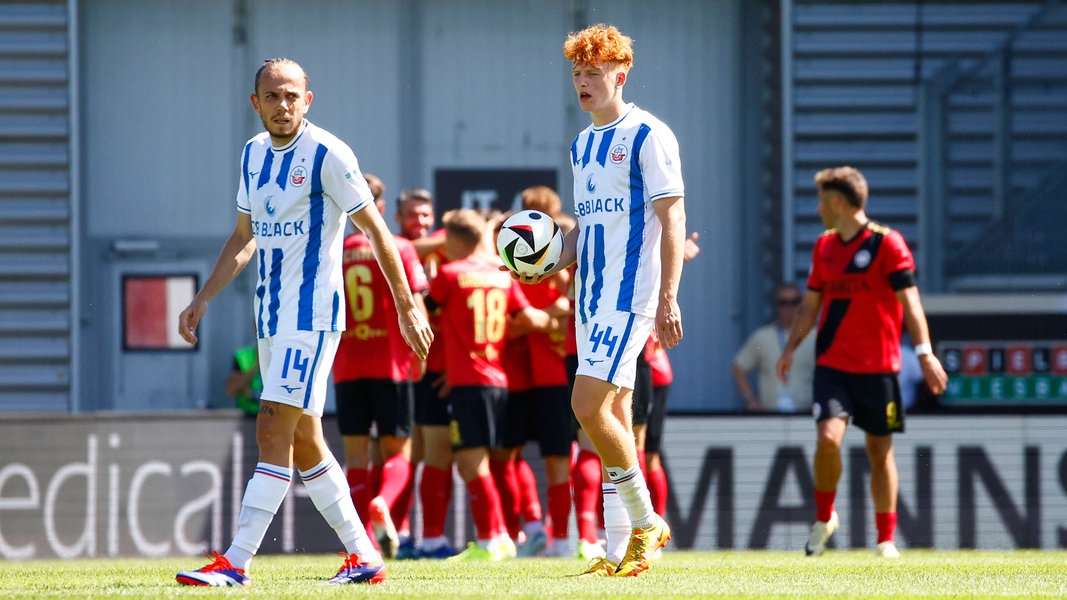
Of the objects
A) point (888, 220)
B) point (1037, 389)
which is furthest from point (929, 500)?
point (888, 220)

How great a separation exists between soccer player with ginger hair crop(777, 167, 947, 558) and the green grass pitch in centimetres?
44

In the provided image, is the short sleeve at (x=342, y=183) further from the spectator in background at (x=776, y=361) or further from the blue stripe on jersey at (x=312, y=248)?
the spectator in background at (x=776, y=361)

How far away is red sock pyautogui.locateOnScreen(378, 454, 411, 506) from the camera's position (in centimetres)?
914

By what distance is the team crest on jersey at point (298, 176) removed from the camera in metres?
6.07

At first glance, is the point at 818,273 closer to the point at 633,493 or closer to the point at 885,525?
the point at 885,525

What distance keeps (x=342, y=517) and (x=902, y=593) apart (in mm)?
2140

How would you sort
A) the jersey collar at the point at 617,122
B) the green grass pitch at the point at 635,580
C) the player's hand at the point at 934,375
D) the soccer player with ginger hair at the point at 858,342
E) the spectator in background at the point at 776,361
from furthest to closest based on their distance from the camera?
the spectator in background at the point at 776,361
the soccer player with ginger hair at the point at 858,342
the player's hand at the point at 934,375
the jersey collar at the point at 617,122
the green grass pitch at the point at 635,580

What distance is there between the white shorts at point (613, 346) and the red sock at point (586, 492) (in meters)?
2.54

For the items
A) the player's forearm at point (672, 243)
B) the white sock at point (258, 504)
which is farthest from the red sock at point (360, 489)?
the player's forearm at point (672, 243)

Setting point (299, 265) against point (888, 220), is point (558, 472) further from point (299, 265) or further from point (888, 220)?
point (888, 220)

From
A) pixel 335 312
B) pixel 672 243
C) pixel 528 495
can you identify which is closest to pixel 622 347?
pixel 672 243

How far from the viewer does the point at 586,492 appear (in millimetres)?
8898

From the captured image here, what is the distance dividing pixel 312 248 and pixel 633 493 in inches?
63.2

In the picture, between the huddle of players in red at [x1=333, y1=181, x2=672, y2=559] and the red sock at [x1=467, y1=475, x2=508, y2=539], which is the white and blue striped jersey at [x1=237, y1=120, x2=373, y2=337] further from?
the red sock at [x1=467, y1=475, x2=508, y2=539]
